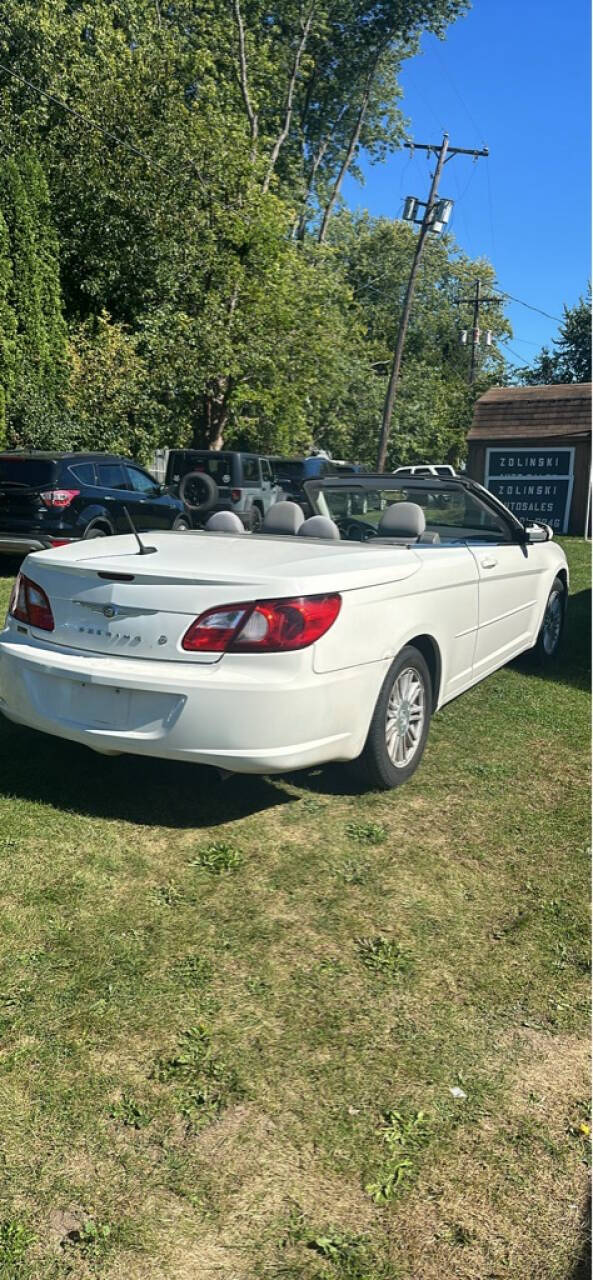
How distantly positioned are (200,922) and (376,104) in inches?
1432

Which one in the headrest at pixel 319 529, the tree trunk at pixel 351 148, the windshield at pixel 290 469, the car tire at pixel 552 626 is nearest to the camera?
the headrest at pixel 319 529

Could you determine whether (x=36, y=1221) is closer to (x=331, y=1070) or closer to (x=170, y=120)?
(x=331, y=1070)

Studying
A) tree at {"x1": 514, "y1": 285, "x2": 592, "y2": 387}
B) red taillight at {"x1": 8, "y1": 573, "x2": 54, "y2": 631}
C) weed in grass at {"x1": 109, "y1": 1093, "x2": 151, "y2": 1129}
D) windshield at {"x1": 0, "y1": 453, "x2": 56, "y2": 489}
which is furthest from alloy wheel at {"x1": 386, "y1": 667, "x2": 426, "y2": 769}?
tree at {"x1": 514, "y1": 285, "x2": 592, "y2": 387}

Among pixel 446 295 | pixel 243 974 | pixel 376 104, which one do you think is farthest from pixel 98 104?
pixel 446 295

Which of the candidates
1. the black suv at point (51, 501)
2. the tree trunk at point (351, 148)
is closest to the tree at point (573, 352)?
the tree trunk at point (351, 148)

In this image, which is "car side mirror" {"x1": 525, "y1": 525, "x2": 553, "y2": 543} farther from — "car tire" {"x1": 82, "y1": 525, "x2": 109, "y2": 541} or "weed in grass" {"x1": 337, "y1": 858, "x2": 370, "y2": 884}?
"car tire" {"x1": 82, "y1": 525, "x2": 109, "y2": 541}

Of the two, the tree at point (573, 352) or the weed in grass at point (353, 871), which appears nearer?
the weed in grass at point (353, 871)

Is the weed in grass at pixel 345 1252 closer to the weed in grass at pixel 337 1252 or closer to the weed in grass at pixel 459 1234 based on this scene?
the weed in grass at pixel 337 1252

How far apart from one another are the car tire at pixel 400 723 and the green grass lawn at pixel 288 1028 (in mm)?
141

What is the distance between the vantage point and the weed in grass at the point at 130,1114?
225cm

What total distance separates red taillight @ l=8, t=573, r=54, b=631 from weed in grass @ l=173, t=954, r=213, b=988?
1699 mm

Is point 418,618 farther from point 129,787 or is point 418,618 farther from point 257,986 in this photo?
point 257,986

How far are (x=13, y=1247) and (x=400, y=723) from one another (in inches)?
112

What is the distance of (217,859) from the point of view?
368 centimetres
